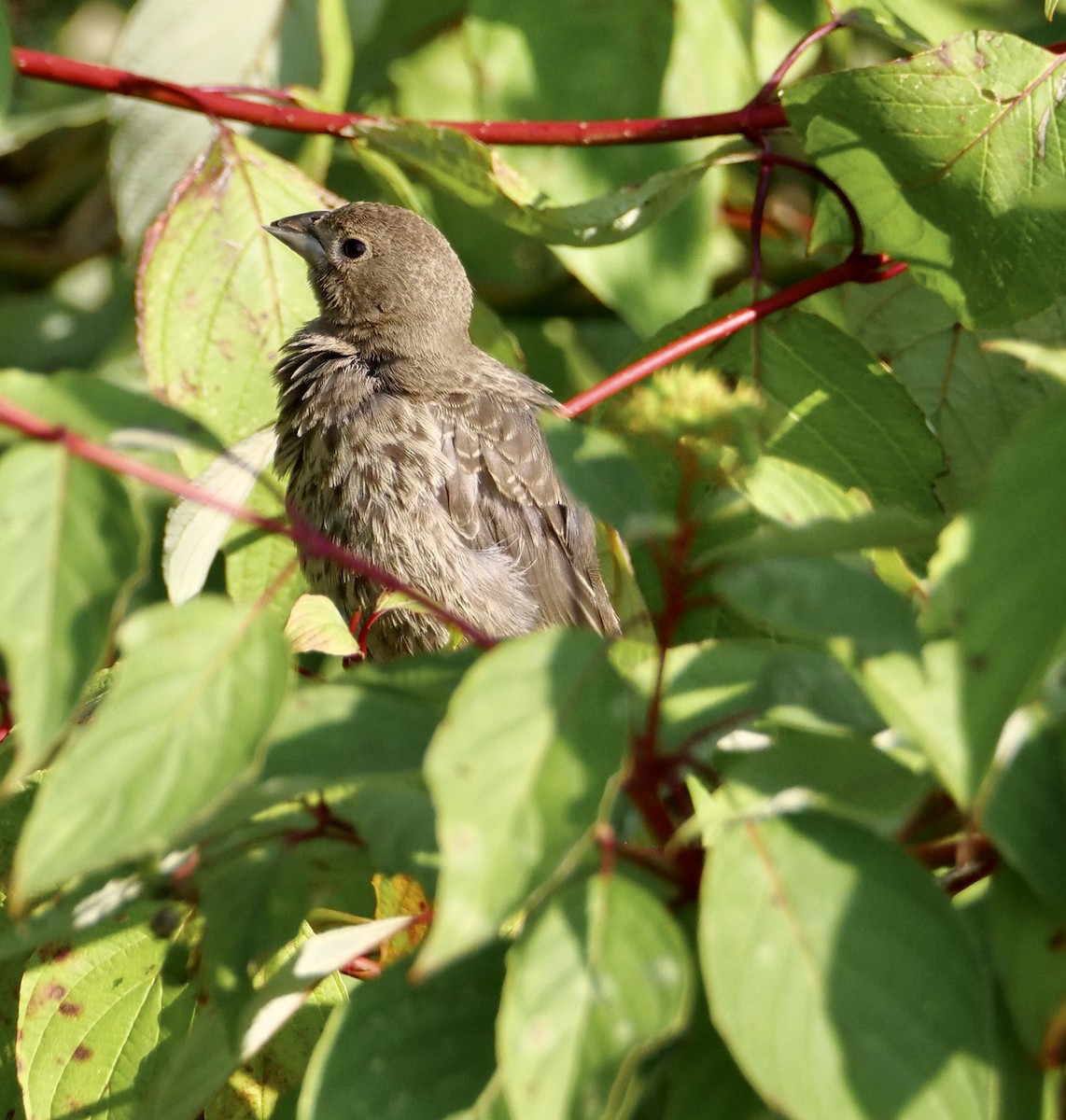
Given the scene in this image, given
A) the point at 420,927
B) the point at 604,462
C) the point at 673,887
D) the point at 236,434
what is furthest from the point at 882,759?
the point at 236,434

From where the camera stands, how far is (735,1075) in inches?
48.4

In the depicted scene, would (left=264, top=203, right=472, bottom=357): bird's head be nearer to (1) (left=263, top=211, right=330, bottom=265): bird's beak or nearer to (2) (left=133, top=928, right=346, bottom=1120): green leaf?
(1) (left=263, top=211, right=330, bottom=265): bird's beak

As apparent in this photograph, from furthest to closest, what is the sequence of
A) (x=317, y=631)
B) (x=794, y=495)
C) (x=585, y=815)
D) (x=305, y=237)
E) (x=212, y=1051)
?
1. (x=305, y=237)
2. (x=317, y=631)
3. (x=794, y=495)
4. (x=212, y=1051)
5. (x=585, y=815)

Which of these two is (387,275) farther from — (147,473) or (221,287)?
(147,473)

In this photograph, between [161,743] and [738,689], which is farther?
[738,689]

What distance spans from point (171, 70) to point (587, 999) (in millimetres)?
2576

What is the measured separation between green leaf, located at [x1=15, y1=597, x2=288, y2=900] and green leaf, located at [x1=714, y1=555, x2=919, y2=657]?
38 cm

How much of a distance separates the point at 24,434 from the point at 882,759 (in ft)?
2.49

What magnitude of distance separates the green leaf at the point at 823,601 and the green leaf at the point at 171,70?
2.22 metres

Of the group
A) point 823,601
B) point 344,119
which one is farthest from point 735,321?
point 823,601

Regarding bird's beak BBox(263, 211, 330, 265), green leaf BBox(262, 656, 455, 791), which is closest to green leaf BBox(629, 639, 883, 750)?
green leaf BBox(262, 656, 455, 791)

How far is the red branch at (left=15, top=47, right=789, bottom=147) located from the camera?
263cm

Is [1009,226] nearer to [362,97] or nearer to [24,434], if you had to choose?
[24,434]

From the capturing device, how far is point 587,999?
1089 millimetres
